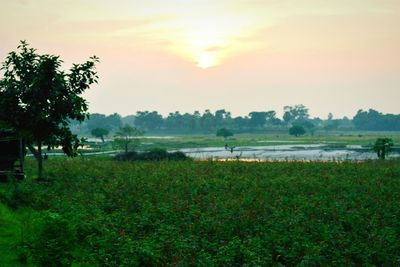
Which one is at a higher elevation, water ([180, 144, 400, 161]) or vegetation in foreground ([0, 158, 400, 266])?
vegetation in foreground ([0, 158, 400, 266])

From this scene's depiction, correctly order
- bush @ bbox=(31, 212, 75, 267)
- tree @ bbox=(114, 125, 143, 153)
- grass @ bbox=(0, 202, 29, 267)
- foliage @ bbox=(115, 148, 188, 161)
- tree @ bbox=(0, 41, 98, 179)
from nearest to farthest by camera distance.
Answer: bush @ bbox=(31, 212, 75, 267)
grass @ bbox=(0, 202, 29, 267)
tree @ bbox=(0, 41, 98, 179)
foliage @ bbox=(115, 148, 188, 161)
tree @ bbox=(114, 125, 143, 153)

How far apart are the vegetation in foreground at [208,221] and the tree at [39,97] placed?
3088mm

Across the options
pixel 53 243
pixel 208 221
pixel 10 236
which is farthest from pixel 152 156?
pixel 53 243

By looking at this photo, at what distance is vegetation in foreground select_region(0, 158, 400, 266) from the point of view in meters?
12.2

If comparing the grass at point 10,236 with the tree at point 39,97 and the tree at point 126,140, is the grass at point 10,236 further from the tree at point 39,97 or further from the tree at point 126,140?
the tree at point 126,140

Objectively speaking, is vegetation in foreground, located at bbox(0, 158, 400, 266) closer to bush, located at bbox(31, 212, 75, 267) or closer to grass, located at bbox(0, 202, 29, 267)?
bush, located at bbox(31, 212, 75, 267)

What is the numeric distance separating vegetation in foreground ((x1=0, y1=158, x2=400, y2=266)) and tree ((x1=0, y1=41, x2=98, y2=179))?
309cm

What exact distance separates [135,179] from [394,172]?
16.9 m

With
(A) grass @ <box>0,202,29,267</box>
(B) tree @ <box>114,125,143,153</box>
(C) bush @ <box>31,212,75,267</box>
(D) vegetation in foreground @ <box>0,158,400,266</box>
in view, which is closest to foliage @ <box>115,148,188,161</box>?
(D) vegetation in foreground @ <box>0,158,400,266</box>

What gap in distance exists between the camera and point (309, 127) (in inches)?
7810

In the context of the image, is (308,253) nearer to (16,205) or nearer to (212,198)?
(212,198)

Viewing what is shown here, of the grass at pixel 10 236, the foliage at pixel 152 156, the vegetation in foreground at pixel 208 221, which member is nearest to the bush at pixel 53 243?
the vegetation in foreground at pixel 208 221

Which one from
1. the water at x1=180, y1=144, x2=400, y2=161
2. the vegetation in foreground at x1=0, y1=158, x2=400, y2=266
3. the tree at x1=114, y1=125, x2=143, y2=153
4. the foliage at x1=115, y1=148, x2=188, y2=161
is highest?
the tree at x1=114, y1=125, x2=143, y2=153

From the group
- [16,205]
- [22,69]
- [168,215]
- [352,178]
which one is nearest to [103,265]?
[168,215]
